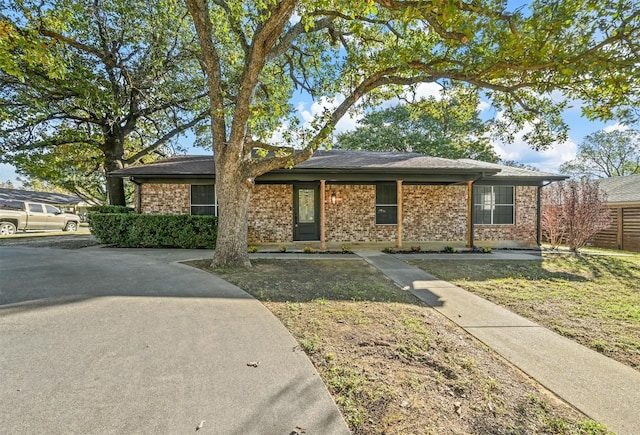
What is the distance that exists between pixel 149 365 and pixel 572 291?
7.31 m

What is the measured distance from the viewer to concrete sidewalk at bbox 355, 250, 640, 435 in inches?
87.3

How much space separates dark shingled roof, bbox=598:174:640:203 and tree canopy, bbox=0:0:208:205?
19318 mm

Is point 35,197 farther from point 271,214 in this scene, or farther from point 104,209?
point 271,214

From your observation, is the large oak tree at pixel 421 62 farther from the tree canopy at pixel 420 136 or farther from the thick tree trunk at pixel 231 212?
the tree canopy at pixel 420 136

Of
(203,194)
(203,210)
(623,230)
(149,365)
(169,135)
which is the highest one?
(169,135)

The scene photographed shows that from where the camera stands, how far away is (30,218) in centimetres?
1481

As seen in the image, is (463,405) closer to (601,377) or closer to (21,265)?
(601,377)

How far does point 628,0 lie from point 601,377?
20.0 feet

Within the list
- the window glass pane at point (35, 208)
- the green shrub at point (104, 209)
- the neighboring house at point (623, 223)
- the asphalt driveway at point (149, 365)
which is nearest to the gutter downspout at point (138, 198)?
the green shrub at point (104, 209)

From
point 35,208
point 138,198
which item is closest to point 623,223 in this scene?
point 138,198

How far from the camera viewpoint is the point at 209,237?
32.1ft

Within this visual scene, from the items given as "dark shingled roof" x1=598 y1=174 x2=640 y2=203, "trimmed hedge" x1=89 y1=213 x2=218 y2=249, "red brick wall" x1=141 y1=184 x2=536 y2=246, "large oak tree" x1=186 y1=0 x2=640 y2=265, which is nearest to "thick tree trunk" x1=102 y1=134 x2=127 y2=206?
"red brick wall" x1=141 y1=184 x2=536 y2=246

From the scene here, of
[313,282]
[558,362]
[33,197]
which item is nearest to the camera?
[558,362]

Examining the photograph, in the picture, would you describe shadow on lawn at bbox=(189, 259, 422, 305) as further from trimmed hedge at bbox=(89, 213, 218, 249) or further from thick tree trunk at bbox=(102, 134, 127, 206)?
thick tree trunk at bbox=(102, 134, 127, 206)
